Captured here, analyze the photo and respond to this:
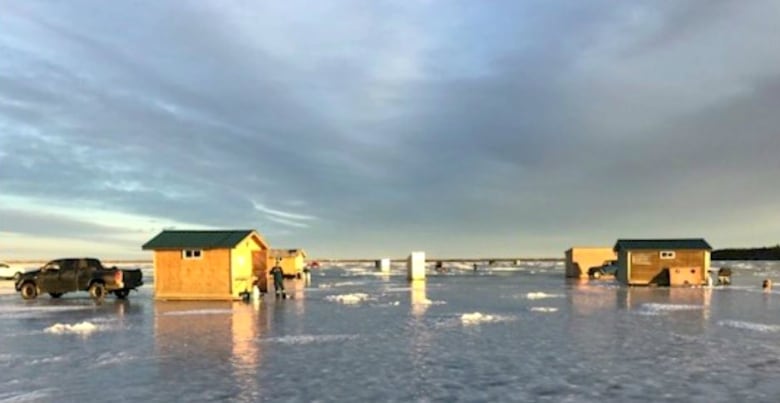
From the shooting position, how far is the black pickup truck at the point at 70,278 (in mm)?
39844

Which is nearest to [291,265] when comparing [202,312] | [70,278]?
[70,278]

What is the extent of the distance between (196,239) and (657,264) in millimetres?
34376

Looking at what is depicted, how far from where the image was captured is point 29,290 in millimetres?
40438

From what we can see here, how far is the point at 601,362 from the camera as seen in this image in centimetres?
1535

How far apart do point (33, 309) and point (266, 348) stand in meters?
19.3

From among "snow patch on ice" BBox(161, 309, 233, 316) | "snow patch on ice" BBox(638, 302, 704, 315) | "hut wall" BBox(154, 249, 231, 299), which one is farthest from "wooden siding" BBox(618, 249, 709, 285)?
"snow patch on ice" BBox(161, 309, 233, 316)

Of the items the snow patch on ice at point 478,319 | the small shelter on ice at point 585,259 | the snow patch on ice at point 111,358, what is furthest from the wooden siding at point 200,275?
the small shelter on ice at point 585,259

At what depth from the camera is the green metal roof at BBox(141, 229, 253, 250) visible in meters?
35.9

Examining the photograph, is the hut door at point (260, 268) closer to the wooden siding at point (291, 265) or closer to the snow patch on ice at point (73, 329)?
the snow patch on ice at point (73, 329)

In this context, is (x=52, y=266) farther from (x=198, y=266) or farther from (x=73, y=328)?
(x=73, y=328)

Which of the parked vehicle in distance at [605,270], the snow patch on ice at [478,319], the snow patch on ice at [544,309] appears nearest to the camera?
the snow patch on ice at [478,319]

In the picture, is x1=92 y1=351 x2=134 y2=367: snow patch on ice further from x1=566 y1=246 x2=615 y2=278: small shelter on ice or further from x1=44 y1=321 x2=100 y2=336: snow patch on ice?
x1=566 y1=246 x2=615 y2=278: small shelter on ice

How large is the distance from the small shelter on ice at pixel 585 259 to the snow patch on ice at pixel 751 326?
162 ft

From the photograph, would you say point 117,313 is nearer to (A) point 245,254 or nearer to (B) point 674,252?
(A) point 245,254
